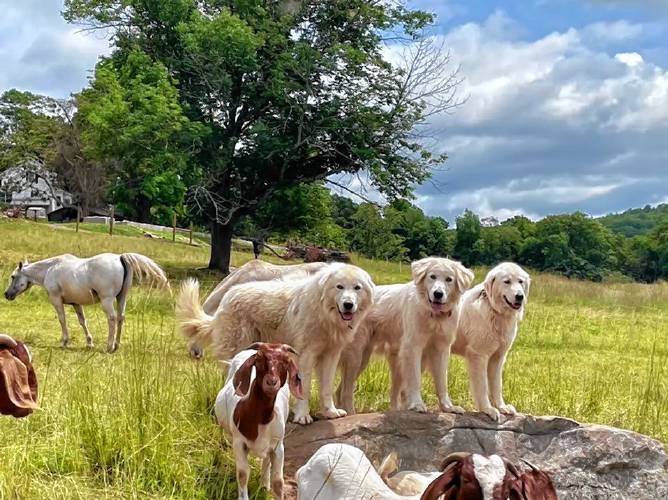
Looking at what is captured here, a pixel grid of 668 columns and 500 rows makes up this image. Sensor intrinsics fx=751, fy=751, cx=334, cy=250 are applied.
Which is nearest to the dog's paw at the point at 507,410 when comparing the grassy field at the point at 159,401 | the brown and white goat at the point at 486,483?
the grassy field at the point at 159,401

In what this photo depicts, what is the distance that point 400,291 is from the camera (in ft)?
22.5

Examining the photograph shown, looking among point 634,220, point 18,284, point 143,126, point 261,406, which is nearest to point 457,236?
point 143,126

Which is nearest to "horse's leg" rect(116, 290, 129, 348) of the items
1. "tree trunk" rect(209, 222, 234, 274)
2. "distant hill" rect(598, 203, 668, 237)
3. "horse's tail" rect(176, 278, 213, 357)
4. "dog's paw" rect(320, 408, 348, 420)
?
"horse's tail" rect(176, 278, 213, 357)

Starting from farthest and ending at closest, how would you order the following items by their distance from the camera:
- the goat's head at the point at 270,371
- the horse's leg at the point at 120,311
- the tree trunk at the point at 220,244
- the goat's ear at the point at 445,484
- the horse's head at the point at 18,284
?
the tree trunk at the point at 220,244, the horse's head at the point at 18,284, the horse's leg at the point at 120,311, the goat's head at the point at 270,371, the goat's ear at the point at 445,484

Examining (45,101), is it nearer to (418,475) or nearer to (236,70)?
(236,70)

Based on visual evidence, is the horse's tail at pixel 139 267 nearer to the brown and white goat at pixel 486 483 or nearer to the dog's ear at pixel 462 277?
the dog's ear at pixel 462 277

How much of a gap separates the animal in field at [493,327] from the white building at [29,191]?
2362 inches

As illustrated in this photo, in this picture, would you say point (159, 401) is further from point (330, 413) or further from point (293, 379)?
point (293, 379)

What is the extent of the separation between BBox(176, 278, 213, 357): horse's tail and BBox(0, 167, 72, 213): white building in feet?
192

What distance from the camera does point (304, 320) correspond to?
615 centimetres

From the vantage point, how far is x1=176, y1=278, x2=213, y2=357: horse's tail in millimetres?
7000

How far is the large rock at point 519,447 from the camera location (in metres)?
5.84

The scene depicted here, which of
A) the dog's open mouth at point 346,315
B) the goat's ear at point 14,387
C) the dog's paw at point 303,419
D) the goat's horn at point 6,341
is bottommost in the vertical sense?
the dog's paw at point 303,419

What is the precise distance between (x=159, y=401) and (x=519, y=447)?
9.48 feet
